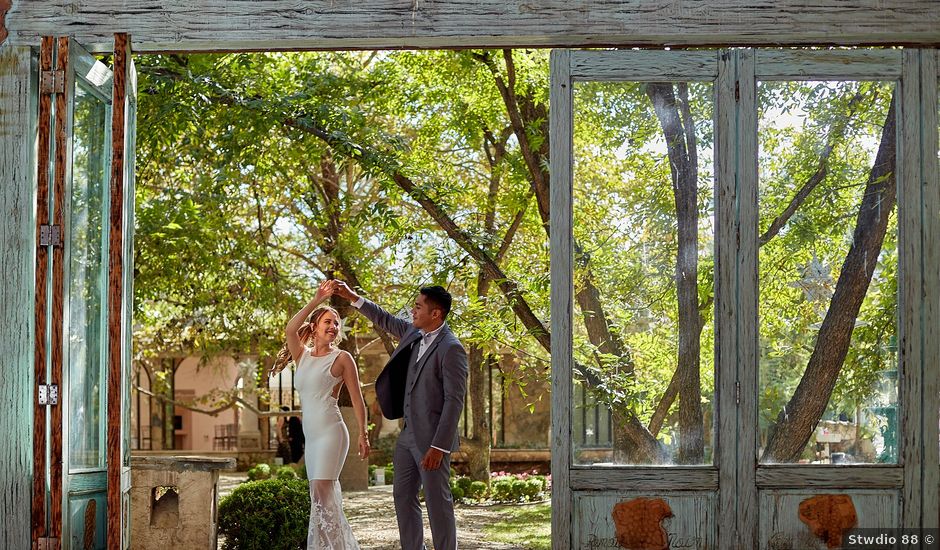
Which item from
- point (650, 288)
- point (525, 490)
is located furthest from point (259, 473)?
point (650, 288)

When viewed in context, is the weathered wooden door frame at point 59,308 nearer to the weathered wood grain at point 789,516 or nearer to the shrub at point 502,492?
the weathered wood grain at point 789,516

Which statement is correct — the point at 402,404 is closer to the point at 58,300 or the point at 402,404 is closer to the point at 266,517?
the point at 58,300

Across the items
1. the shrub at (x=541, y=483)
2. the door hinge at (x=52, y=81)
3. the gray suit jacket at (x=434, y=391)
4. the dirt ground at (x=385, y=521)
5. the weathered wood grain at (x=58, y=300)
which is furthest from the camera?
the shrub at (x=541, y=483)

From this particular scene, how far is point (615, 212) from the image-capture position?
540cm

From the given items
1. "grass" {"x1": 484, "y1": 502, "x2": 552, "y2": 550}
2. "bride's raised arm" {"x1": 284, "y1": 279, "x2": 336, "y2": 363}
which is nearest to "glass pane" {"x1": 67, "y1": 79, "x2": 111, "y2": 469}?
"bride's raised arm" {"x1": 284, "y1": 279, "x2": 336, "y2": 363}

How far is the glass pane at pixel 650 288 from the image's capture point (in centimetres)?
527

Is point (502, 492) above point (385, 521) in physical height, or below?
below

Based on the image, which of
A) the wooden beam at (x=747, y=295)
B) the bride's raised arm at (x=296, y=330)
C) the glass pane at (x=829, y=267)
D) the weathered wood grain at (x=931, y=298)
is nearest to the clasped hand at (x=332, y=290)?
the bride's raised arm at (x=296, y=330)

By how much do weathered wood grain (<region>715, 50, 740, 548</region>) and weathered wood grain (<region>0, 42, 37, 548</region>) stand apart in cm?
341

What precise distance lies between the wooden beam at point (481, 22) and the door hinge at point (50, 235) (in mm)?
1051

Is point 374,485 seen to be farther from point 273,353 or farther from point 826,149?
point 826,149

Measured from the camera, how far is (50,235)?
4.99 m

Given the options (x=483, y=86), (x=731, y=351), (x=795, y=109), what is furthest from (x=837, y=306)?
(x=483, y=86)

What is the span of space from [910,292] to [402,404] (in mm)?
2935
